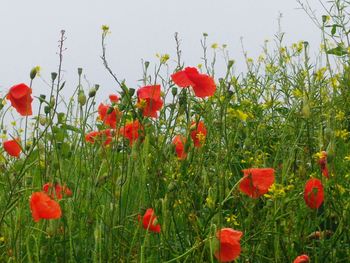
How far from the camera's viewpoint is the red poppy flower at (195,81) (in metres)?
1.90

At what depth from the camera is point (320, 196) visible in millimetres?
1718

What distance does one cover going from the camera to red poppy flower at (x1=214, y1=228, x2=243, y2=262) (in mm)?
1486

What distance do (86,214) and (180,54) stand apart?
679 mm

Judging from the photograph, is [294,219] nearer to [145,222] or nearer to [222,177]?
[222,177]

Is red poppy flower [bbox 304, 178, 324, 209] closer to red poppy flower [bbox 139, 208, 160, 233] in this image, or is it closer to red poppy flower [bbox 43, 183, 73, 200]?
red poppy flower [bbox 139, 208, 160, 233]

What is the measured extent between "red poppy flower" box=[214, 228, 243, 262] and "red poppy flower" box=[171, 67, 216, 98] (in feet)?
1.74

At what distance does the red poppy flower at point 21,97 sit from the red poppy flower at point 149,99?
31 cm

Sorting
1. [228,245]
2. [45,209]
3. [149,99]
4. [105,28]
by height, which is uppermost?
[105,28]

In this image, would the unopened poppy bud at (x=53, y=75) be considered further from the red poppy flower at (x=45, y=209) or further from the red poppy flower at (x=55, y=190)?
the red poppy flower at (x=45, y=209)

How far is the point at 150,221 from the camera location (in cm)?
164

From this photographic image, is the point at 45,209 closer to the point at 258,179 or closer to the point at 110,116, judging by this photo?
the point at 258,179

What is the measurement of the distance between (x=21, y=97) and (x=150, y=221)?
1.87 ft

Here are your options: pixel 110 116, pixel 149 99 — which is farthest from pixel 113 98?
pixel 149 99

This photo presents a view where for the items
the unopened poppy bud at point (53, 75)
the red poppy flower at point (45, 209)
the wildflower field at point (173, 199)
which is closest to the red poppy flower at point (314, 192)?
the wildflower field at point (173, 199)
